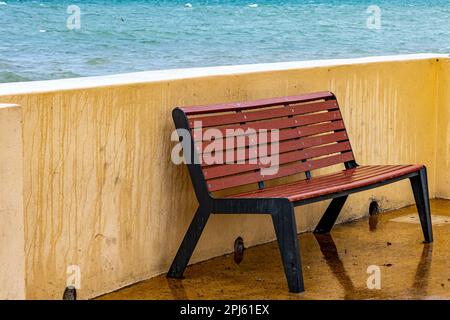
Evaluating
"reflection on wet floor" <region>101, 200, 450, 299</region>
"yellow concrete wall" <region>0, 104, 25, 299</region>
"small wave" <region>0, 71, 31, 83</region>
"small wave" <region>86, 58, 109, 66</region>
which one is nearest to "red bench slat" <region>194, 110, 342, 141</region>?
"reflection on wet floor" <region>101, 200, 450, 299</region>

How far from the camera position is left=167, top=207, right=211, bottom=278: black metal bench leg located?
16.7 ft

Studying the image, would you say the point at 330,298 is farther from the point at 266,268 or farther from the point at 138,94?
the point at 138,94

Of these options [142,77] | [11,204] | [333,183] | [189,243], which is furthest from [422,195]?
[11,204]

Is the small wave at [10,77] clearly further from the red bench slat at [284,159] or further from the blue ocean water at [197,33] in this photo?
the red bench slat at [284,159]

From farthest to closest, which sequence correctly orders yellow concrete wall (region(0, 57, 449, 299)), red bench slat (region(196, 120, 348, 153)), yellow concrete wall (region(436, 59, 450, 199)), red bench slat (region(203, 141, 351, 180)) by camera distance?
yellow concrete wall (region(436, 59, 450, 199)), red bench slat (region(196, 120, 348, 153)), red bench slat (region(203, 141, 351, 180)), yellow concrete wall (region(0, 57, 449, 299))

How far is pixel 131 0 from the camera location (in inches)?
2443

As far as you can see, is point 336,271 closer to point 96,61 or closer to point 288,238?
point 288,238

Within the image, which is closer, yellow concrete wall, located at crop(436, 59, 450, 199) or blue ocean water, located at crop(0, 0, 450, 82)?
yellow concrete wall, located at crop(436, 59, 450, 199)

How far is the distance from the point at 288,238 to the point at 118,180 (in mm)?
828

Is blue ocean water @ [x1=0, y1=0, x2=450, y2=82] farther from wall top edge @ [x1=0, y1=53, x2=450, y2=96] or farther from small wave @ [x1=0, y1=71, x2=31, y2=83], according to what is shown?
wall top edge @ [x1=0, y1=53, x2=450, y2=96]

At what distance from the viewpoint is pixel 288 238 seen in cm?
488

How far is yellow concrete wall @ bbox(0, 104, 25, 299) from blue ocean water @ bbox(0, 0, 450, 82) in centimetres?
2884

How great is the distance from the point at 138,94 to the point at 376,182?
131cm

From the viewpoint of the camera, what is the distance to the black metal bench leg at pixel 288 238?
4859mm
